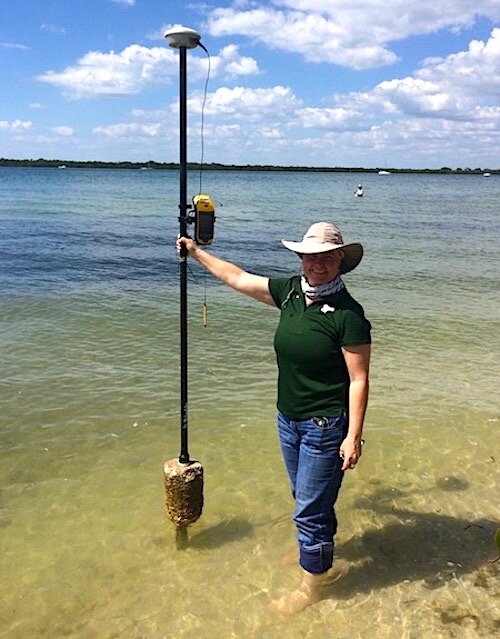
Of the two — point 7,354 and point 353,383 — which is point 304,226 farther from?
point 353,383

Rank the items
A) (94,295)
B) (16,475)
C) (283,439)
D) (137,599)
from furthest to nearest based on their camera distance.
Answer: (94,295) < (16,475) < (137,599) < (283,439)

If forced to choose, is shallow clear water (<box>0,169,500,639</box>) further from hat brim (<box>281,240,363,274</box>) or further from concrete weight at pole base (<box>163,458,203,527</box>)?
hat brim (<box>281,240,363,274</box>)

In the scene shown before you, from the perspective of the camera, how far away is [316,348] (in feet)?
12.2

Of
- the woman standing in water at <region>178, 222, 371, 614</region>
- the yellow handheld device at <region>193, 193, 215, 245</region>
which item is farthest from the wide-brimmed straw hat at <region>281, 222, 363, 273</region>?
the yellow handheld device at <region>193, 193, 215, 245</region>

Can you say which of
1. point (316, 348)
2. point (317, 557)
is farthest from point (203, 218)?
point (317, 557)

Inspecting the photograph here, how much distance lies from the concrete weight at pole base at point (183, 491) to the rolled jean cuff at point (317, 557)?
1.03 m

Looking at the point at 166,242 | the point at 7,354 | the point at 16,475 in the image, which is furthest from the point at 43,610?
the point at 166,242

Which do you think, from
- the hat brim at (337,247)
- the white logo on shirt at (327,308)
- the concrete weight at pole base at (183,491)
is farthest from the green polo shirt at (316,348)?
the concrete weight at pole base at (183,491)

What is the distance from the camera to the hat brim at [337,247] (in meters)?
3.66

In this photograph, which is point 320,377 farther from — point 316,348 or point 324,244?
point 324,244

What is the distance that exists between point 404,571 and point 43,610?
269 centimetres

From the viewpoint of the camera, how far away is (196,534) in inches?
203

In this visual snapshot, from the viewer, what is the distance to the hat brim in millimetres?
3658

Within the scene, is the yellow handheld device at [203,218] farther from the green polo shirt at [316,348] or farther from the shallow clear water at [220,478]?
the shallow clear water at [220,478]
